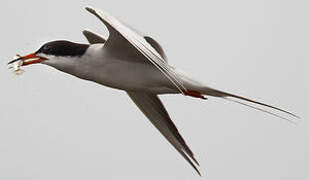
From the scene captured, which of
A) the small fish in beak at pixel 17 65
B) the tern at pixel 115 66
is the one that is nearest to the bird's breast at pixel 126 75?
the tern at pixel 115 66

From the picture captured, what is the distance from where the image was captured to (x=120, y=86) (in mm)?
2164

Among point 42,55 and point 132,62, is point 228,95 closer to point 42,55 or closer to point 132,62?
point 132,62

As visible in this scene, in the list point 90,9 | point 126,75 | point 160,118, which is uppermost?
point 90,9

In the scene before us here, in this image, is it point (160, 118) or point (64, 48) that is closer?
point (64, 48)

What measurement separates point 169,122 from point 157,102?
0.08 m

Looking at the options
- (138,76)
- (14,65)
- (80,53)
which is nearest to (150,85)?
(138,76)

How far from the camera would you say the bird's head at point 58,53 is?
7.07 feet

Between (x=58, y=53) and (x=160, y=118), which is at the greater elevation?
(x=58, y=53)

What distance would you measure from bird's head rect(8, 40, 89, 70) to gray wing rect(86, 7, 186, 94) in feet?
0.29

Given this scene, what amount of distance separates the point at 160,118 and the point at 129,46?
0.47 meters

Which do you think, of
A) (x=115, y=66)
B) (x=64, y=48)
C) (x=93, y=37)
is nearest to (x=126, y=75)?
→ (x=115, y=66)

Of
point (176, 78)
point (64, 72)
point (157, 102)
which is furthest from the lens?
point (157, 102)

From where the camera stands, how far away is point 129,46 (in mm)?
2141

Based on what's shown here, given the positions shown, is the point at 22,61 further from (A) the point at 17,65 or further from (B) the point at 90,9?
(B) the point at 90,9
